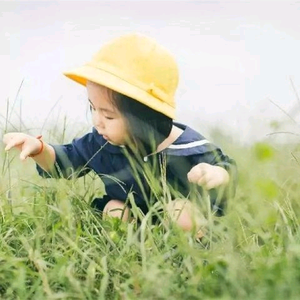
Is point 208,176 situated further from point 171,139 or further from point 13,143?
point 13,143

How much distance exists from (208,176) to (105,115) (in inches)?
8.5

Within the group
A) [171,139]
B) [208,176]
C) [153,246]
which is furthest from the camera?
[171,139]

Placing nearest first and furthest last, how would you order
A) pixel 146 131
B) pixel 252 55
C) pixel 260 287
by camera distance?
pixel 260 287 < pixel 146 131 < pixel 252 55

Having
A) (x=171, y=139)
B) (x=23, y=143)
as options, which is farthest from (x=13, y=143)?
(x=171, y=139)

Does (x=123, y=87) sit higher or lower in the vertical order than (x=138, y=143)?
higher

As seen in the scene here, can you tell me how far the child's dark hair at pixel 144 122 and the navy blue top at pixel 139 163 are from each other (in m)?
0.03

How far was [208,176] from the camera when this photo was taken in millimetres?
1355

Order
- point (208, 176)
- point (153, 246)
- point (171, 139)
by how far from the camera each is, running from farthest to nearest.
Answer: point (171, 139) → point (208, 176) → point (153, 246)

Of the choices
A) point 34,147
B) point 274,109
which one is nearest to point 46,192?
point 34,147

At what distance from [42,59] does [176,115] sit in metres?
0.32

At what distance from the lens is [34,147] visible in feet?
4.76

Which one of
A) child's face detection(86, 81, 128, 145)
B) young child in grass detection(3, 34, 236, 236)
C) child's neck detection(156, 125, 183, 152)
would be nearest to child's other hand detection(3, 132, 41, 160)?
young child in grass detection(3, 34, 236, 236)

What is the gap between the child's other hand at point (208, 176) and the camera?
1352mm

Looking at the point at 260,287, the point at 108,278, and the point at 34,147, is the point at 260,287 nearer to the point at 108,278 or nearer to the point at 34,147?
the point at 108,278
